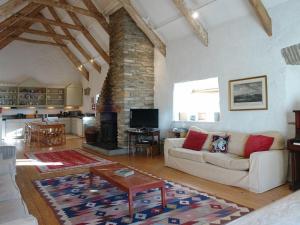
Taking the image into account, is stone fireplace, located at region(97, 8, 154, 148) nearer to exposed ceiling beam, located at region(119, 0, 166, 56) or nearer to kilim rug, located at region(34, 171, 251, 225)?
exposed ceiling beam, located at region(119, 0, 166, 56)

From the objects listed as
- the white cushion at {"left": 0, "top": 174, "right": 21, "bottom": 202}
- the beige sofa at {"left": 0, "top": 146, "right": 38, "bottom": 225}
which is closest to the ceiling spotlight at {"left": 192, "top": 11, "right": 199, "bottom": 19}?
the beige sofa at {"left": 0, "top": 146, "right": 38, "bottom": 225}

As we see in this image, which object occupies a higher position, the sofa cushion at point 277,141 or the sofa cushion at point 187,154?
the sofa cushion at point 277,141

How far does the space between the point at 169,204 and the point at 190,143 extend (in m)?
2.05

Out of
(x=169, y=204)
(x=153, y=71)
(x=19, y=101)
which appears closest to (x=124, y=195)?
(x=169, y=204)

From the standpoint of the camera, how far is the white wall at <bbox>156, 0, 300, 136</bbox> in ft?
13.1

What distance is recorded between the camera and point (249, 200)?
320 centimetres

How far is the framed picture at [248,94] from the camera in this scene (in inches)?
170

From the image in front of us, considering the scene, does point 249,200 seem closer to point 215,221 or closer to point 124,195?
point 215,221

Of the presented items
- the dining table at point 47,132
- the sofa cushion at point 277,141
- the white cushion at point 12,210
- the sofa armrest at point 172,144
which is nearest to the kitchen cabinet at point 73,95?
the dining table at point 47,132

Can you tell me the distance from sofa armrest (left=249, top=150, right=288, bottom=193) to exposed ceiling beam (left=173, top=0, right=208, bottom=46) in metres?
2.85

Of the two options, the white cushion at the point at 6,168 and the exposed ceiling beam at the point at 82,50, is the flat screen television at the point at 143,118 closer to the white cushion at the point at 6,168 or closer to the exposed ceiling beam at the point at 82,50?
the white cushion at the point at 6,168

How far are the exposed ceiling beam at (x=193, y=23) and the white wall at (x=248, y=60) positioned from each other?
0.14m

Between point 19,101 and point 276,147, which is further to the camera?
point 19,101

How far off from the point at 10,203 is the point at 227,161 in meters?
3.07
